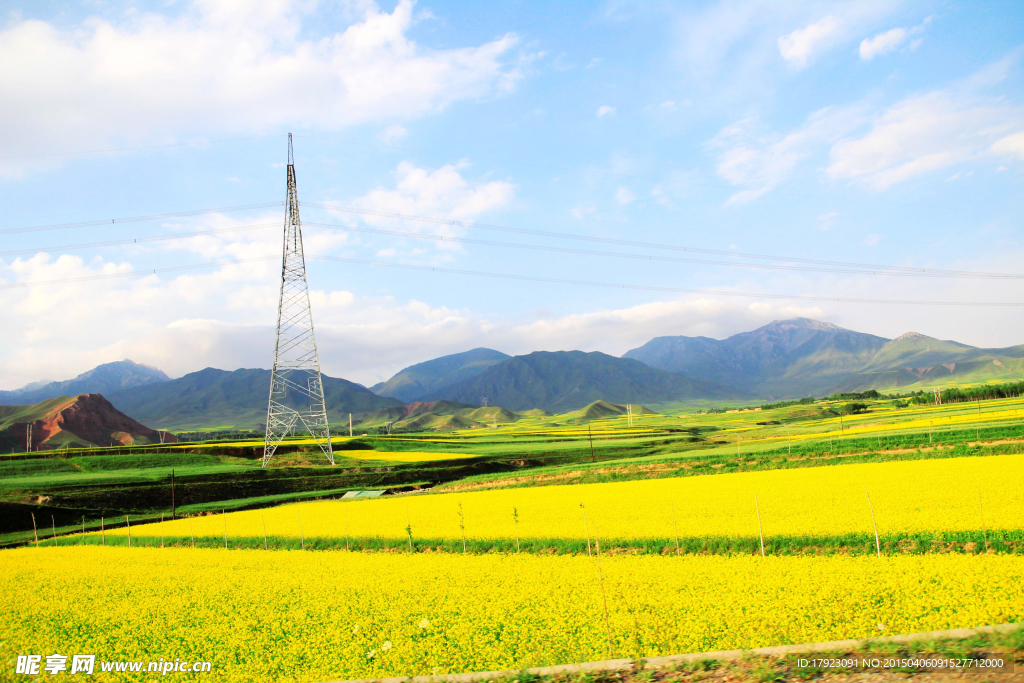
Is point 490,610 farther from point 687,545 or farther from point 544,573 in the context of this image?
point 687,545

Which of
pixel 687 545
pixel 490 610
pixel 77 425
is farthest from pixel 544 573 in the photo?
pixel 77 425

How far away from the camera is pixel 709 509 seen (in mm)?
26688

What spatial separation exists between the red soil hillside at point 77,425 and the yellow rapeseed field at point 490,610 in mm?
174259

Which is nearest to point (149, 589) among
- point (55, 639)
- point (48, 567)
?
point (55, 639)

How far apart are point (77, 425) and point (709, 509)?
20813cm

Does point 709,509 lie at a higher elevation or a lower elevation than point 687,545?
lower

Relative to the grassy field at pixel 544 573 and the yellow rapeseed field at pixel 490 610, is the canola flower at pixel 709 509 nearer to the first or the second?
the grassy field at pixel 544 573

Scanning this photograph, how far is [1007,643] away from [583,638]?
757 cm

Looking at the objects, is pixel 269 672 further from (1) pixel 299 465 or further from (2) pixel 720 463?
(1) pixel 299 465

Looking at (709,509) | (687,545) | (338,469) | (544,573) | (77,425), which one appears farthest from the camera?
(77,425)

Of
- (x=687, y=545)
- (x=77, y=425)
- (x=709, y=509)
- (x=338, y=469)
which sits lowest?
(x=338, y=469)

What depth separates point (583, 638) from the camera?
38.5 ft

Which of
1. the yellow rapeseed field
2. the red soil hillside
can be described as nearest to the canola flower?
the yellow rapeseed field

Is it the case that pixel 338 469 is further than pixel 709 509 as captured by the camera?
Yes
